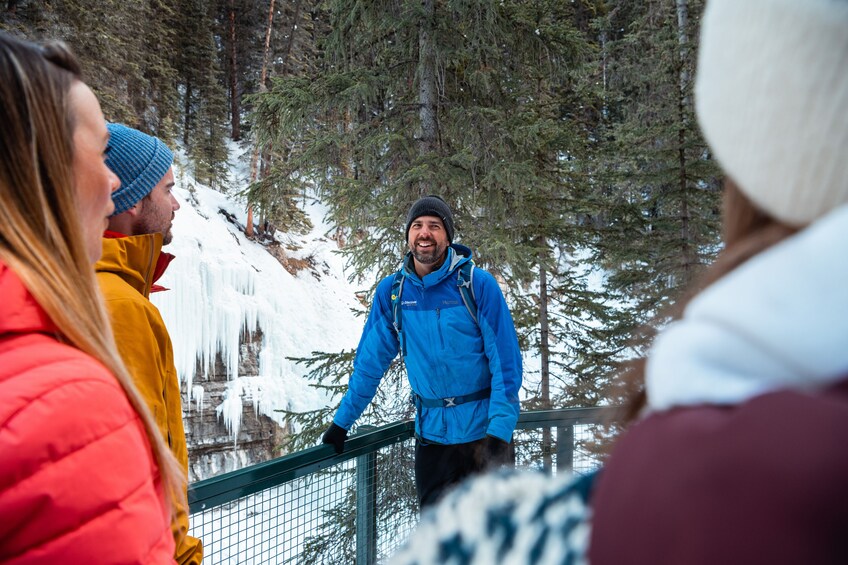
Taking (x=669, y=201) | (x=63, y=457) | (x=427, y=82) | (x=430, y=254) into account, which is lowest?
(x=63, y=457)

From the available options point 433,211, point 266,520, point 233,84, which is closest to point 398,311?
point 433,211

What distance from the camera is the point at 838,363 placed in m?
0.34

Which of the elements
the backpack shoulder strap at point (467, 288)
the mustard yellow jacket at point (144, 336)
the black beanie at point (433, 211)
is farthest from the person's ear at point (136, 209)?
the black beanie at point (433, 211)

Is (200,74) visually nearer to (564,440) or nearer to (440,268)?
(440,268)

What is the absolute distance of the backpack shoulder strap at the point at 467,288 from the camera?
3.54 m

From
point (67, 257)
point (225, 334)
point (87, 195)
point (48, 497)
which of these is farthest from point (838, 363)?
point (225, 334)

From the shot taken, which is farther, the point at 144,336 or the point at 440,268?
the point at 440,268

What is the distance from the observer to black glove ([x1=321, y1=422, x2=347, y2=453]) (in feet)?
10.6

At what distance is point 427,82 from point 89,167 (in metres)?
6.21

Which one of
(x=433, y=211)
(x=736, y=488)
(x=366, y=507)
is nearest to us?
Result: (x=736, y=488)

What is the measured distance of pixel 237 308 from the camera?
50.3 feet

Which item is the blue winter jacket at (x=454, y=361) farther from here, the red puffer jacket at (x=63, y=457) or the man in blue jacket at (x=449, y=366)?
the red puffer jacket at (x=63, y=457)

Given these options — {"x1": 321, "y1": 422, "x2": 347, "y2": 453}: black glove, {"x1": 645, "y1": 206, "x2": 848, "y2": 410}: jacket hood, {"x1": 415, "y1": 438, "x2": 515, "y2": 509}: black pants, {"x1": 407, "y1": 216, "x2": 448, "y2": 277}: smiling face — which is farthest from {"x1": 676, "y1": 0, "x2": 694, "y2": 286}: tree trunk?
{"x1": 645, "y1": 206, "x2": 848, "y2": 410}: jacket hood

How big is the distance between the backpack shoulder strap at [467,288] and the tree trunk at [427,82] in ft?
11.0
